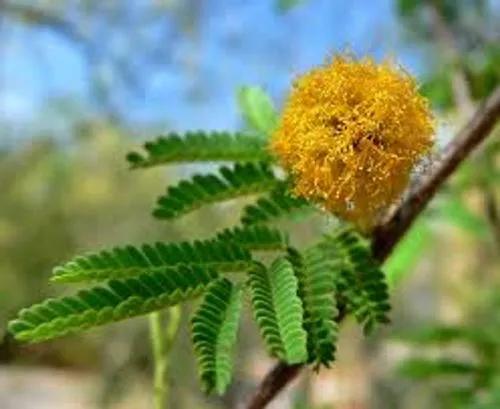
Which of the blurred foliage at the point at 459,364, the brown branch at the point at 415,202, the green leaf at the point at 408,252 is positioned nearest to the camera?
the brown branch at the point at 415,202

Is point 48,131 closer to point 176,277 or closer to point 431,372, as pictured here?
point 431,372

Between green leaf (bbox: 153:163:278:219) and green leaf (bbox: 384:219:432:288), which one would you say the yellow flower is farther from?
green leaf (bbox: 384:219:432:288)

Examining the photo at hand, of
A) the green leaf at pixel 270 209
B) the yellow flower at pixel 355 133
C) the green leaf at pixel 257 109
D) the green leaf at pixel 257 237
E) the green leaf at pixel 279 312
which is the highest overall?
the green leaf at pixel 257 109

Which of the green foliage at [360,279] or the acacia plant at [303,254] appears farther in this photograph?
the green foliage at [360,279]

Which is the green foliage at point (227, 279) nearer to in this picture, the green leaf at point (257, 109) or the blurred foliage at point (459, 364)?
the green leaf at point (257, 109)

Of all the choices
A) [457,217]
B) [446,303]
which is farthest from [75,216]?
[457,217]

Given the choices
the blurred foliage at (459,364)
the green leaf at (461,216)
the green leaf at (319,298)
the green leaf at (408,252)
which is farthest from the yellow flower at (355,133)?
the green leaf at (461,216)

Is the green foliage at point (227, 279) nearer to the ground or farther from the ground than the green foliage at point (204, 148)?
nearer to the ground

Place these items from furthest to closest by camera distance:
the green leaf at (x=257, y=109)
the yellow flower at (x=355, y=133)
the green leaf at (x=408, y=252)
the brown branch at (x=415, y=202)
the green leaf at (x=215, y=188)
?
the green leaf at (x=408, y=252)
the green leaf at (x=257, y=109)
the green leaf at (x=215, y=188)
the brown branch at (x=415, y=202)
the yellow flower at (x=355, y=133)

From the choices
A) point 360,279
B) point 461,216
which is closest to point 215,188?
point 360,279
